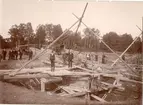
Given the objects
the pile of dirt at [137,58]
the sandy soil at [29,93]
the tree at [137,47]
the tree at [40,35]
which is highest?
the tree at [40,35]

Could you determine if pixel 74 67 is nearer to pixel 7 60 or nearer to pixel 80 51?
pixel 80 51

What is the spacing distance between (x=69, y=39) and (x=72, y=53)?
0.12 metres

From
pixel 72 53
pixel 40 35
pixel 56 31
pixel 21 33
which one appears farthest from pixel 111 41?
pixel 21 33

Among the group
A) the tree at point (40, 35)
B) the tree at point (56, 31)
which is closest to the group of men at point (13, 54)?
the tree at point (40, 35)

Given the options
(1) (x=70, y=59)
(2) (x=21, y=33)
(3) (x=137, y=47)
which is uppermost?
(2) (x=21, y=33)

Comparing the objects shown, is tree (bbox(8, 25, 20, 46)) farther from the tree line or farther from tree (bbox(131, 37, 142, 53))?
tree (bbox(131, 37, 142, 53))

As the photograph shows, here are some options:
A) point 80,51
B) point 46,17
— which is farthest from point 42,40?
point 80,51

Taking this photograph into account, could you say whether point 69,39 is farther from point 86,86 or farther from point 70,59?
point 86,86

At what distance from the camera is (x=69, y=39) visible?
2008mm

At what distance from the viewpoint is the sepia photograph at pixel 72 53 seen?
199 cm

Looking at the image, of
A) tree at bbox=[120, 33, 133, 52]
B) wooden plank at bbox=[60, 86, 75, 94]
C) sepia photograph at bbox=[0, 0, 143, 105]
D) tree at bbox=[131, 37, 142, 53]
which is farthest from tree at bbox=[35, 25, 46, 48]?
tree at bbox=[131, 37, 142, 53]

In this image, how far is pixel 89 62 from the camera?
6.62 ft

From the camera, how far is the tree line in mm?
1981

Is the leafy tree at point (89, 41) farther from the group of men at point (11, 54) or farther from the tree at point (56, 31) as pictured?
the group of men at point (11, 54)
